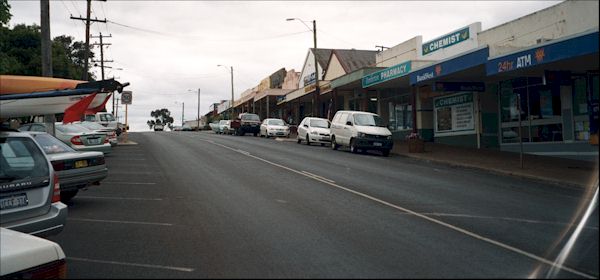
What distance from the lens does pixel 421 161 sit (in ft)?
64.6

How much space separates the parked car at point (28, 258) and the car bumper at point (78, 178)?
4999mm

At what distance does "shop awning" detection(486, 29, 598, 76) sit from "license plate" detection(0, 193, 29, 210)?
1132 cm

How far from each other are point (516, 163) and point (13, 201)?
601 inches

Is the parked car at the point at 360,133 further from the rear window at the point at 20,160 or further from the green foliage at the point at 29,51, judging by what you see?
the green foliage at the point at 29,51

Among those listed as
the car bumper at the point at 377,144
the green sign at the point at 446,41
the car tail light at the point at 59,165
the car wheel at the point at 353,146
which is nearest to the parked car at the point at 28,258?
the car tail light at the point at 59,165

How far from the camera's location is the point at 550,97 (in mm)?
19312

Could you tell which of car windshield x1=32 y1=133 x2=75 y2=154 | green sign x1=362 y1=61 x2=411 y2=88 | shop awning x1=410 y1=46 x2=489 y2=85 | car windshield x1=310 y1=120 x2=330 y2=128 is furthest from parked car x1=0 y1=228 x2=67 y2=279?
car windshield x1=310 y1=120 x2=330 y2=128

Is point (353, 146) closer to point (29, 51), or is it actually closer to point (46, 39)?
point (46, 39)

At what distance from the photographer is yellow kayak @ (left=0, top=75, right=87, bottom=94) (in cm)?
549

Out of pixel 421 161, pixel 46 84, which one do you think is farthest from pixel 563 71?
pixel 46 84

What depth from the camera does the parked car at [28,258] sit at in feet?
14.2

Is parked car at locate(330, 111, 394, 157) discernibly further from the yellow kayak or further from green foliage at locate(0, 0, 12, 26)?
the yellow kayak

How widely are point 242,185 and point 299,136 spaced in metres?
17.5

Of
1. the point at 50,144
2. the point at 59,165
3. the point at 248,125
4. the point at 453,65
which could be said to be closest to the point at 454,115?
the point at 453,65
